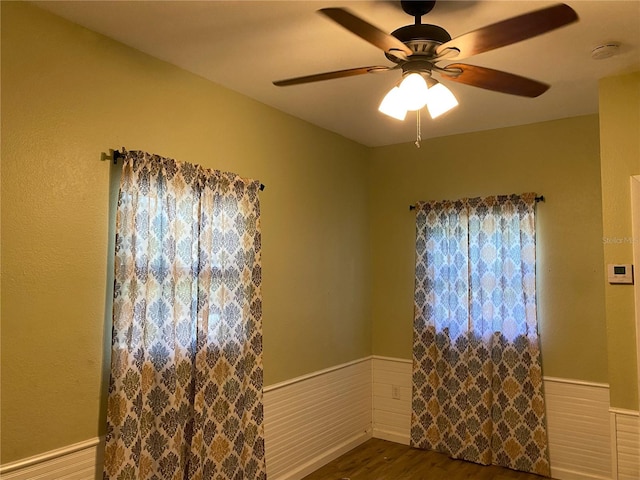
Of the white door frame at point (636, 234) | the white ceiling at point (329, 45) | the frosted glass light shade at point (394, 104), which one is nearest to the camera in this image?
the frosted glass light shade at point (394, 104)

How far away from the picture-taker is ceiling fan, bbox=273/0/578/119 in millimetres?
1594

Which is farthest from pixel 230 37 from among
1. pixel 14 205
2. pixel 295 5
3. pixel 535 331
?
pixel 535 331

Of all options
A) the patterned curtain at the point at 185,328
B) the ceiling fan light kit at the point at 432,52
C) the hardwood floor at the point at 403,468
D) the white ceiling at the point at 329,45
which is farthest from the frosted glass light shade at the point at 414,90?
the hardwood floor at the point at 403,468

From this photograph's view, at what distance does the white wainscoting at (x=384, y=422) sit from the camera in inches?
132

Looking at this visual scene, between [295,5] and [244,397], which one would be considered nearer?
[295,5]

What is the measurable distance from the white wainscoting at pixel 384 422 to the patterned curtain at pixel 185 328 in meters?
0.47

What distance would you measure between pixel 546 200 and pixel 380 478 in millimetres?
2461

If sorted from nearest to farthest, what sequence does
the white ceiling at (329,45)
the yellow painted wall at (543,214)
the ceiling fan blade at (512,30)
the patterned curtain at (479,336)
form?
the ceiling fan blade at (512,30) < the white ceiling at (329,45) < the yellow painted wall at (543,214) < the patterned curtain at (479,336)

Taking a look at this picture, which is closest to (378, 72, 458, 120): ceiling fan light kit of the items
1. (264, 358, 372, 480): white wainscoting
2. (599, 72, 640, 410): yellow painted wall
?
(599, 72, 640, 410): yellow painted wall

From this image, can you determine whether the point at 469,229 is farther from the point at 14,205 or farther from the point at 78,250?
the point at 14,205

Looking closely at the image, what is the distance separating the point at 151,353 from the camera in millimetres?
2570

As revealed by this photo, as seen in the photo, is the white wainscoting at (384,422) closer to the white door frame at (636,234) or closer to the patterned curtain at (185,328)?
the patterned curtain at (185,328)

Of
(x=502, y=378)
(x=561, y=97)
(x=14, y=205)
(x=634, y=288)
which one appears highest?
(x=561, y=97)

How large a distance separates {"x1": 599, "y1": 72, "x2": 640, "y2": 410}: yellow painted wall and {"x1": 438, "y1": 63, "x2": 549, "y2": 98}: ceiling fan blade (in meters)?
1.09
